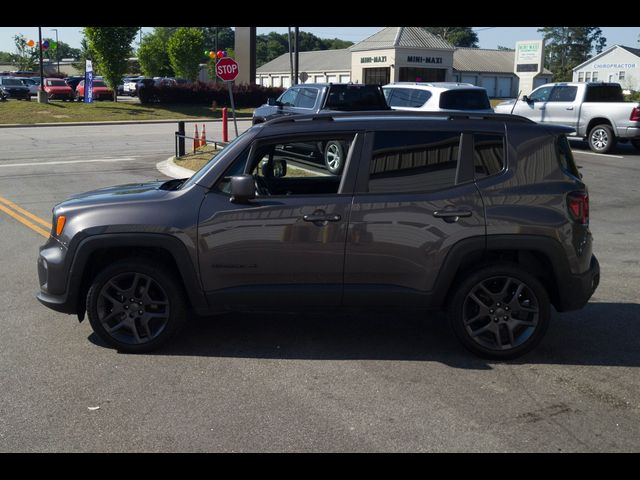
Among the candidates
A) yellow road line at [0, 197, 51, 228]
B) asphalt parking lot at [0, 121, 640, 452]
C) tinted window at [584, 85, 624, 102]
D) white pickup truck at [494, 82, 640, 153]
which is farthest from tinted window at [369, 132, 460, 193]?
tinted window at [584, 85, 624, 102]

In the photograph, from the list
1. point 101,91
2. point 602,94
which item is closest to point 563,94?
point 602,94

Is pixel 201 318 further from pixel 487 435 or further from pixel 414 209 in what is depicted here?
pixel 487 435

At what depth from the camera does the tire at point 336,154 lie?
5410 mm

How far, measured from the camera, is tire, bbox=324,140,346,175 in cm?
541

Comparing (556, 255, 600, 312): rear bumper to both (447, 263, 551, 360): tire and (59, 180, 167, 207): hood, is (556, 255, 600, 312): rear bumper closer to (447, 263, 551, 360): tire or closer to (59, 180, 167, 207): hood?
(447, 263, 551, 360): tire

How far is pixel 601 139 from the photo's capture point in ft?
65.1

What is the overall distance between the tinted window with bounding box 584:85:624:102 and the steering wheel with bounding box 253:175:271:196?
16682mm

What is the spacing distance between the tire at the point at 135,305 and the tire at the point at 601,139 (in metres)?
17.1

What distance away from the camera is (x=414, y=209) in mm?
5160

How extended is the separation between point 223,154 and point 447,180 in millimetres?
1713

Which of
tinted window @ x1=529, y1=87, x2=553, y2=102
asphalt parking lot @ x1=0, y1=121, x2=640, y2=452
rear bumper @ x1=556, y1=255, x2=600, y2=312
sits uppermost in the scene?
tinted window @ x1=529, y1=87, x2=553, y2=102
